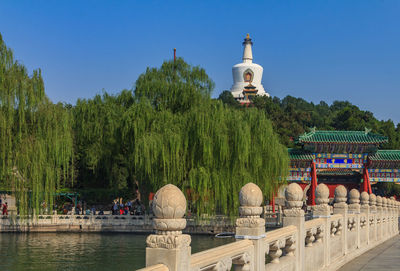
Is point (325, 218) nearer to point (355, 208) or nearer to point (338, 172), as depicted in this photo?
point (355, 208)

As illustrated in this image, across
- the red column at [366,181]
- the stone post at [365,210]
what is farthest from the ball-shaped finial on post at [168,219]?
the red column at [366,181]

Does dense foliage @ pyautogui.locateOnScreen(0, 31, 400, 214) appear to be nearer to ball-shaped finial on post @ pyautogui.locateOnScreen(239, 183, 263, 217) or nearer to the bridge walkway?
the bridge walkway

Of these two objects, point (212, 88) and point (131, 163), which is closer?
point (131, 163)

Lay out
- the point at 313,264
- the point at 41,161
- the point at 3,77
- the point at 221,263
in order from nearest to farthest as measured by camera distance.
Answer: the point at 221,263 < the point at 313,264 < the point at 3,77 < the point at 41,161

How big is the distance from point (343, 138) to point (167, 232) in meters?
24.8

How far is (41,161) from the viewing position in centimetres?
1545


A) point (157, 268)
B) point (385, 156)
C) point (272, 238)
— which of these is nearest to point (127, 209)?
point (385, 156)

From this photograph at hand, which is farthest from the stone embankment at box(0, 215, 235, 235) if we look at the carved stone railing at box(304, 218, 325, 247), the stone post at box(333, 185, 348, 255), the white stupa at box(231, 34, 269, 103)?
the white stupa at box(231, 34, 269, 103)

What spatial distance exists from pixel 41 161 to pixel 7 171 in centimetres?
102

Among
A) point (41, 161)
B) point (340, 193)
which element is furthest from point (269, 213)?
point (340, 193)

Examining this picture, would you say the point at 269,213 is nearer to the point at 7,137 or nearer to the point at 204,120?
the point at 204,120

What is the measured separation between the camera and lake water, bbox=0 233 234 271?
13.1 metres

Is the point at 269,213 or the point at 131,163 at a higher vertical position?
the point at 131,163

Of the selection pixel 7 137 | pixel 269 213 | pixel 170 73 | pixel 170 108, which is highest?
pixel 170 73
